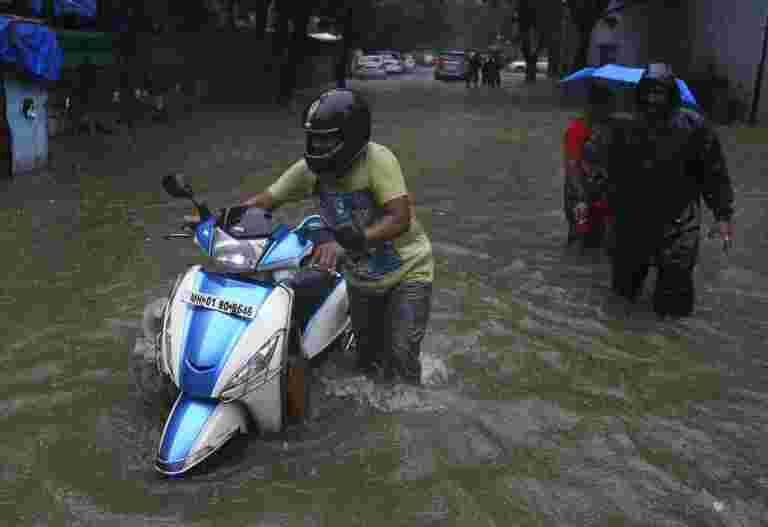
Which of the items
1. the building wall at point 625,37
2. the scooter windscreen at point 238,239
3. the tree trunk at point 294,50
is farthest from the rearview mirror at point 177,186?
the building wall at point 625,37

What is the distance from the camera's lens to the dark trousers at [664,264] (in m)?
5.86

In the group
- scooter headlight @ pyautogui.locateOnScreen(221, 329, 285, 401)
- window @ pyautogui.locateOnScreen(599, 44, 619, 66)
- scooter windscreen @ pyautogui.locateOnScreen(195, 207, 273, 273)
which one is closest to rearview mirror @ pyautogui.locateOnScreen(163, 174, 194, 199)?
scooter windscreen @ pyautogui.locateOnScreen(195, 207, 273, 273)

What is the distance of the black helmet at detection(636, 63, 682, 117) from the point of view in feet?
18.4

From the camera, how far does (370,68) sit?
52188mm

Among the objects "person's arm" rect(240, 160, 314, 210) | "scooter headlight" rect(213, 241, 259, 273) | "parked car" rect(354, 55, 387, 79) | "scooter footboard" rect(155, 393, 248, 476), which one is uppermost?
"parked car" rect(354, 55, 387, 79)

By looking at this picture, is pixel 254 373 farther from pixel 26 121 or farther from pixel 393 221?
pixel 26 121

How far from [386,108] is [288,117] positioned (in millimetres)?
4399

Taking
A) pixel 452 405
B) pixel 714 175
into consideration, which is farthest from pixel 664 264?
pixel 452 405

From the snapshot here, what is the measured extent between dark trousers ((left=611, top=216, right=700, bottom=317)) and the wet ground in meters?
0.16

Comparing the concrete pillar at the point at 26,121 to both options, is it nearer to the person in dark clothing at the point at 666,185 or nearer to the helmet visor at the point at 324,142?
the person in dark clothing at the point at 666,185

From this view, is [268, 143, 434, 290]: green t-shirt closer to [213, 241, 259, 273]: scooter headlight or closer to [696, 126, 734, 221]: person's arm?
[213, 241, 259, 273]: scooter headlight

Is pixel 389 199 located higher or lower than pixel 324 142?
lower

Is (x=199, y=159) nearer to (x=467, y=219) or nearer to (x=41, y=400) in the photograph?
(x=467, y=219)

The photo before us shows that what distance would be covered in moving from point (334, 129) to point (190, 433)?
4.57 feet
